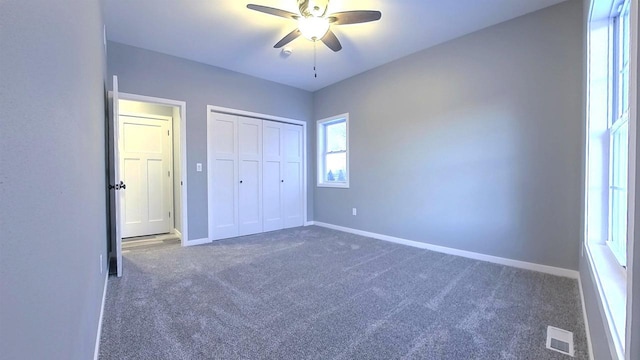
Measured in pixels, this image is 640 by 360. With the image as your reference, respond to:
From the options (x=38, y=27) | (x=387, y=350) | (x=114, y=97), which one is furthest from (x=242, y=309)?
(x=114, y=97)

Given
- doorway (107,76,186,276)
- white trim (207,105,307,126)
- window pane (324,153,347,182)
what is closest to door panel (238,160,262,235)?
white trim (207,105,307,126)

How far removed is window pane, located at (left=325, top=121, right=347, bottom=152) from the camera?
4.75 m

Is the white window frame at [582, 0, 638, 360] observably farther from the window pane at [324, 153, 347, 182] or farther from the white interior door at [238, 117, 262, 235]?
the white interior door at [238, 117, 262, 235]

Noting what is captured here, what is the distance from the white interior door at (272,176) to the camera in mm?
4598

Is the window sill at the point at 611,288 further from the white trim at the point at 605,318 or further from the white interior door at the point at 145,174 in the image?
the white interior door at the point at 145,174

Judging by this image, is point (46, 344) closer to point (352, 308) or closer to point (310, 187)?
point (352, 308)

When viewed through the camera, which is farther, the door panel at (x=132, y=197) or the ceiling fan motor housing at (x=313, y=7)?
the door panel at (x=132, y=197)

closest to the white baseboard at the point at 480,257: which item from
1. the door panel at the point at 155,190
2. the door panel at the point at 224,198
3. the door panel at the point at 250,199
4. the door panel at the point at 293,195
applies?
the door panel at the point at 293,195

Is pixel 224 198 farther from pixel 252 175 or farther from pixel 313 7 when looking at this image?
pixel 313 7

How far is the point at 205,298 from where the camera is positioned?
2.13 metres

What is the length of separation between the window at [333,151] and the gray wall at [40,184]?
12.4 ft

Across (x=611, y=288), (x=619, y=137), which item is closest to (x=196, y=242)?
(x=611, y=288)

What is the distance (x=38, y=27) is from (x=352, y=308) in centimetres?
208

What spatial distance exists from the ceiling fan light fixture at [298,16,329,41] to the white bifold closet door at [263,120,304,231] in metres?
2.27
